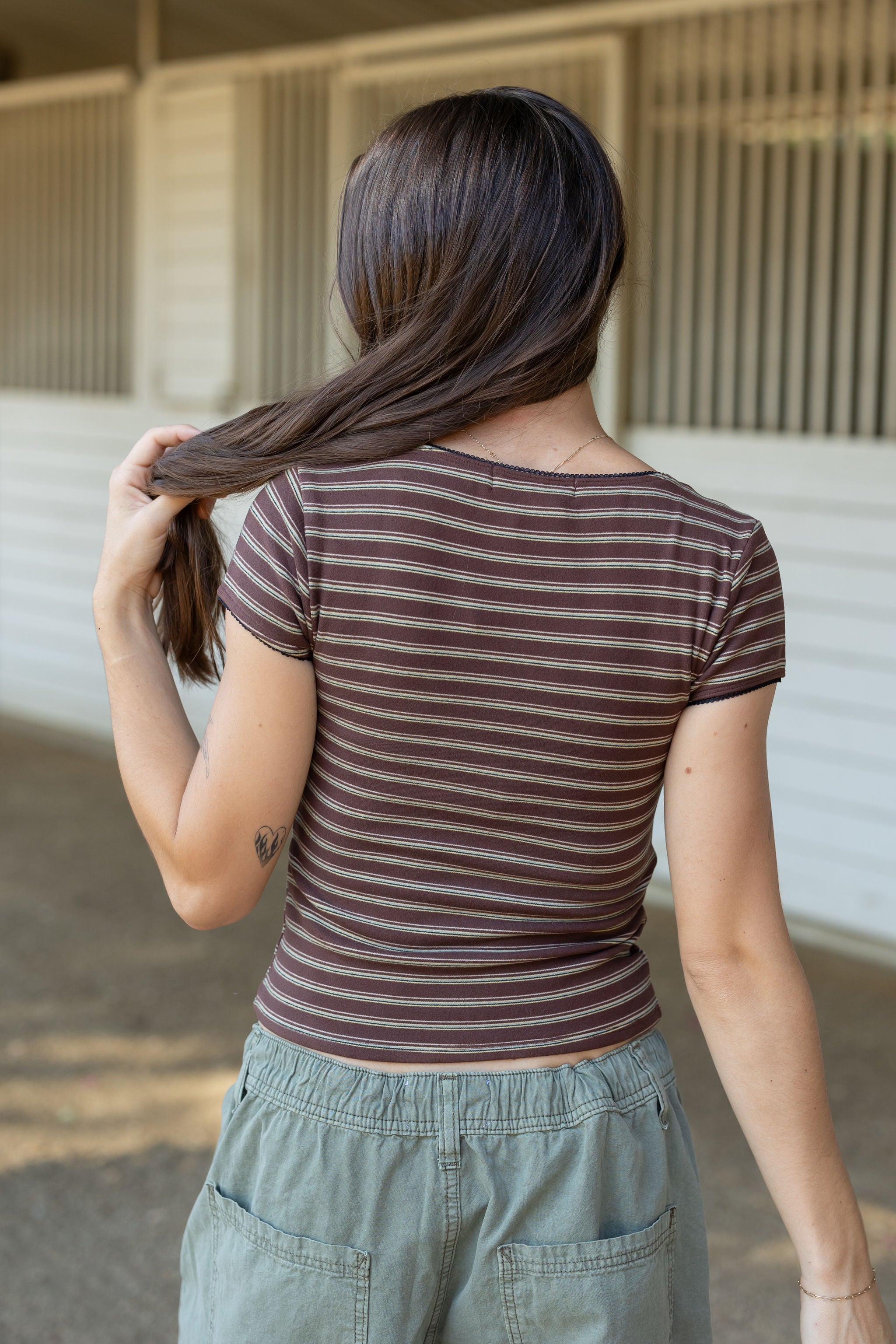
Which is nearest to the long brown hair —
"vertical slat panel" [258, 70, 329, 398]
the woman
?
the woman

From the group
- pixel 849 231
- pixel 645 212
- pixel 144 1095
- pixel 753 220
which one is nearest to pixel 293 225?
pixel 645 212

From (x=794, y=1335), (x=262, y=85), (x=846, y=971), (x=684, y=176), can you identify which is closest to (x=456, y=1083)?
(x=794, y=1335)

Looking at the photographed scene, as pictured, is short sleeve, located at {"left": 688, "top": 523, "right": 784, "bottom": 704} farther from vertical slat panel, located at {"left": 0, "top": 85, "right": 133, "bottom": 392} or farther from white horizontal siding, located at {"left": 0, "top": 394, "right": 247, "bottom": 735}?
vertical slat panel, located at {"left": 0, "top": 85, "right": 133, "bottom": 392}

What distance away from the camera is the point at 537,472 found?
3.21 feet

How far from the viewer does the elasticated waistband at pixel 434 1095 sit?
1.02 meters

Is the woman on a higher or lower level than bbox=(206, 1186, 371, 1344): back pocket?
higher

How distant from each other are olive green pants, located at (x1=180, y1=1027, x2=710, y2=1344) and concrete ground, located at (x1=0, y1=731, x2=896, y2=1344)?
1573mm

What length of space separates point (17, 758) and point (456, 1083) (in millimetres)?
5431

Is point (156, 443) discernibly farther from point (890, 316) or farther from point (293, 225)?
point (293, 225)

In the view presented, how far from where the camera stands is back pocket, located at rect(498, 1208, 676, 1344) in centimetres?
102

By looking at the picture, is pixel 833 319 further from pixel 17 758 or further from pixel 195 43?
pixel 195 43

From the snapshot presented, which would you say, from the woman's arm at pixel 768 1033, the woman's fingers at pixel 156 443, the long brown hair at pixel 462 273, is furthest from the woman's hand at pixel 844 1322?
the woman's fingers at pixel 156 443

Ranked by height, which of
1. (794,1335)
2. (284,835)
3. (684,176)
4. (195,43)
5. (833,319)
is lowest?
(794,1335)

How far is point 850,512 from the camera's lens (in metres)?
4.15
